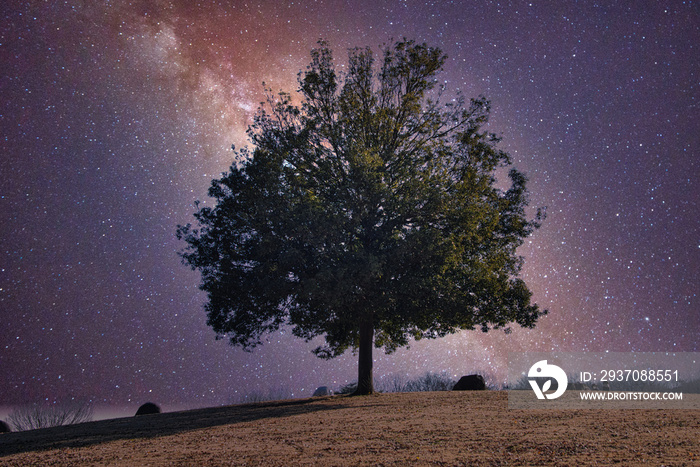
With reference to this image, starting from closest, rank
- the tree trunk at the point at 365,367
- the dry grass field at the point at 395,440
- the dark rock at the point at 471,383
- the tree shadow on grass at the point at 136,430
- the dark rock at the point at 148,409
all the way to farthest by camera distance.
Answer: the dry grass field at the point at 395,440 → the tree shadow on grass at the point at 136,430 → the tree trunk at the point at 365,367 → the dark rock at the point at 471,383 → the dark rock at the point at 148,409

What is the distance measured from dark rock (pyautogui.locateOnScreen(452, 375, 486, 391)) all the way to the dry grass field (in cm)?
773

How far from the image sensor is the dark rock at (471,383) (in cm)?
2087

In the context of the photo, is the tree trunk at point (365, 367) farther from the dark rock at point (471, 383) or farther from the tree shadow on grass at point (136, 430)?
the dark rock at point (471, 383)

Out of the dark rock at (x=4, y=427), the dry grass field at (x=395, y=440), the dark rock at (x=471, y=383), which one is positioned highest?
the dark rock at (x=471, y=383)

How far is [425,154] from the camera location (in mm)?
18438

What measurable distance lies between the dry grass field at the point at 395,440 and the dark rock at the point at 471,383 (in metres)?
7.73

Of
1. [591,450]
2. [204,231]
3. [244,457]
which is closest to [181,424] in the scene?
[244,457]

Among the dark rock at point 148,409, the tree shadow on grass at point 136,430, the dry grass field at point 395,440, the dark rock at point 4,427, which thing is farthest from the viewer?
the dark rock at point 148,409

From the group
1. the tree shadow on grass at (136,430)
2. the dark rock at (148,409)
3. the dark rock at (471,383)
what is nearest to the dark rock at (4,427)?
the dark rock at (148,409)

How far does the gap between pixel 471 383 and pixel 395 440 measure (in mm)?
13665

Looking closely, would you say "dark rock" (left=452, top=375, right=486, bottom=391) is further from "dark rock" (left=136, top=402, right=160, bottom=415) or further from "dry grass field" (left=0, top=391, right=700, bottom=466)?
"dark rock" (left=136, top=402, right=160, bottom=415)

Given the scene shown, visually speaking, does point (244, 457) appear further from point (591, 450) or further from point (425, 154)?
point (425, 154)

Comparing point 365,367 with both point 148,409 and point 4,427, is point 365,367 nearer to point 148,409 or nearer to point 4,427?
point 148,409

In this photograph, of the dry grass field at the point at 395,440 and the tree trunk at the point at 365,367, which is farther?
the tree trunk at the point at 365,367
